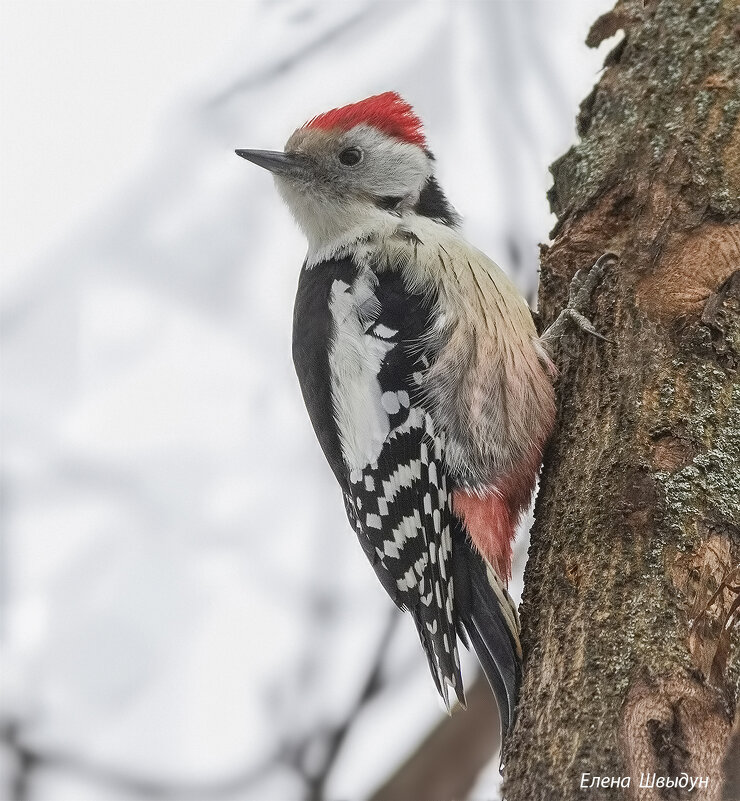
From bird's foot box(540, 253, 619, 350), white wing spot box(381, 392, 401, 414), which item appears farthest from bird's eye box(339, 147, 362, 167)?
bird's foot box(540, 253, 619, 350)

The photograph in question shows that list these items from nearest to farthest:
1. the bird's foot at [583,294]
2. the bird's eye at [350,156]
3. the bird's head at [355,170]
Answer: the bird's foot at [583,294] < the bird's head at [355,170] < the bird's eye at [350,156]

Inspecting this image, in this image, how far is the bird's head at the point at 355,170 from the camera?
3311 mm

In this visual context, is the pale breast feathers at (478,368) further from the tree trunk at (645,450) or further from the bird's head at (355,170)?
the bird's head at (355,170)

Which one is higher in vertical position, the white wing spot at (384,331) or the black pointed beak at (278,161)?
the black pointed beak at (278,161)

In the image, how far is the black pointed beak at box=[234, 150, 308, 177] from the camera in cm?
337

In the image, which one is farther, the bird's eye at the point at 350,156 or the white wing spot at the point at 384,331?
the bird's eye at the point at 350,156

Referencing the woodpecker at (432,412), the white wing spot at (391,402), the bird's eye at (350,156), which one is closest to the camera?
the woodpecker at (432,412)

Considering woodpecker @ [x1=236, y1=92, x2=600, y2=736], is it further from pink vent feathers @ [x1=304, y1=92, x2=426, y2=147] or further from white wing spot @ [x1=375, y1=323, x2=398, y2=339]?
pink vent feathers @ [x1=304, y1=92, x2=426, y2=147]

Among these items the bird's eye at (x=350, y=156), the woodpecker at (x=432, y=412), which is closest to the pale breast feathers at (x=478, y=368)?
the woodpecker at (x=432, y=412)

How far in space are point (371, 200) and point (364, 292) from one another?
0.58 m

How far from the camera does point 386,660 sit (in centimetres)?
358

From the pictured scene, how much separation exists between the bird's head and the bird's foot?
2.87ft

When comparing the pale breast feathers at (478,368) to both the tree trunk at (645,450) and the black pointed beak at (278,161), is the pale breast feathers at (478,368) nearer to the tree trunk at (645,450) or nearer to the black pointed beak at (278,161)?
the tree trunk at (645,450)

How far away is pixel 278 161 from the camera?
3398 millimetres
